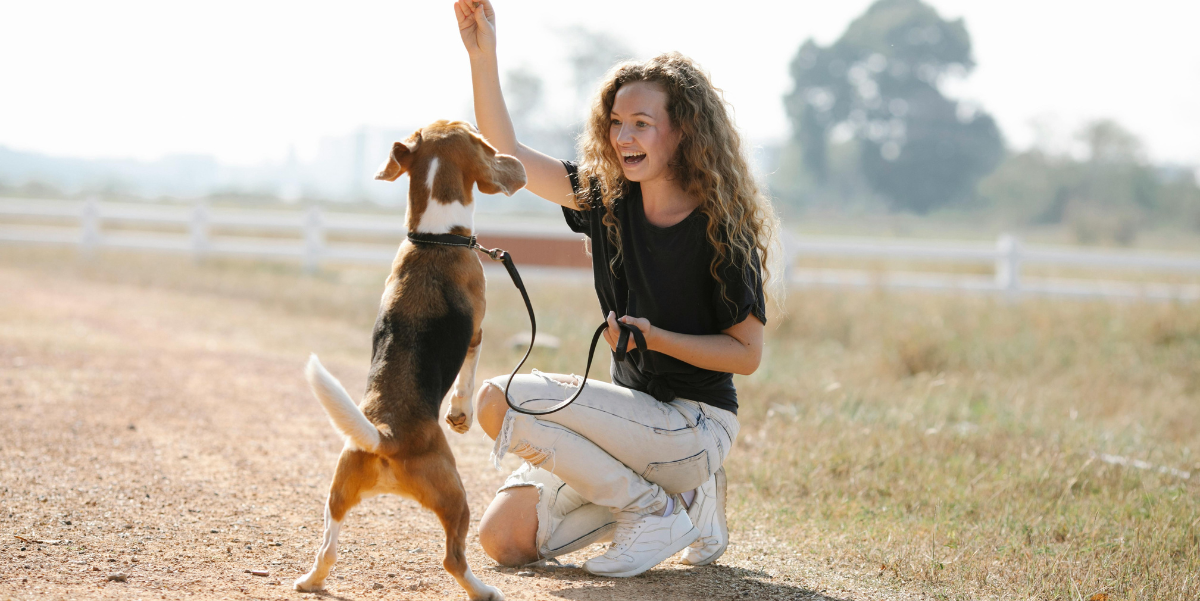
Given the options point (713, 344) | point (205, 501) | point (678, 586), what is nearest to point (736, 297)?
point (713, 344)

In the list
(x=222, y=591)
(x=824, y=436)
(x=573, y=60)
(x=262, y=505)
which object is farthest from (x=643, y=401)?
(x=573, y=60)

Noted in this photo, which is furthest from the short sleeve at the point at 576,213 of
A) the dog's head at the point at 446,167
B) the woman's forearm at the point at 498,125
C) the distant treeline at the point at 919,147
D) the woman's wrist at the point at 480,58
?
the distant treeline at the point at 919,147

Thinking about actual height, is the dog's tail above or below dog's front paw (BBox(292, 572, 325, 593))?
above

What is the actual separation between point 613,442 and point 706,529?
588mm

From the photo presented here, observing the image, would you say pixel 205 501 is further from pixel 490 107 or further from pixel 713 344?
pixel 713 344

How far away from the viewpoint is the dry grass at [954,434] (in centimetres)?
383

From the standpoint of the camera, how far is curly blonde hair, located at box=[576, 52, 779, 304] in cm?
344

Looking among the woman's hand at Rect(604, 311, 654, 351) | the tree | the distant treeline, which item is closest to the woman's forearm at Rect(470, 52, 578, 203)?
the woman's hand at Rect(604, 311, 654, 351)

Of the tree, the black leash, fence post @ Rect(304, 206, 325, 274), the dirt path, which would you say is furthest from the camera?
the tree

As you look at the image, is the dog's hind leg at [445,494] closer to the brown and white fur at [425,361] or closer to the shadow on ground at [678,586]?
the brown and white fur at [425,361]

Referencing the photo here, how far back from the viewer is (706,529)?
12.1ft

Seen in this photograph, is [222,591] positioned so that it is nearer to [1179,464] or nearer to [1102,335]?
[1179,464]

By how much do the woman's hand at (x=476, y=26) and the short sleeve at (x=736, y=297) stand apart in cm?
131

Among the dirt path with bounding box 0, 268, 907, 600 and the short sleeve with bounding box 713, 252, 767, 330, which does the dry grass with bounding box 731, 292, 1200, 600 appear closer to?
the short sleeve with bounding box 713, 252, 767, 330
